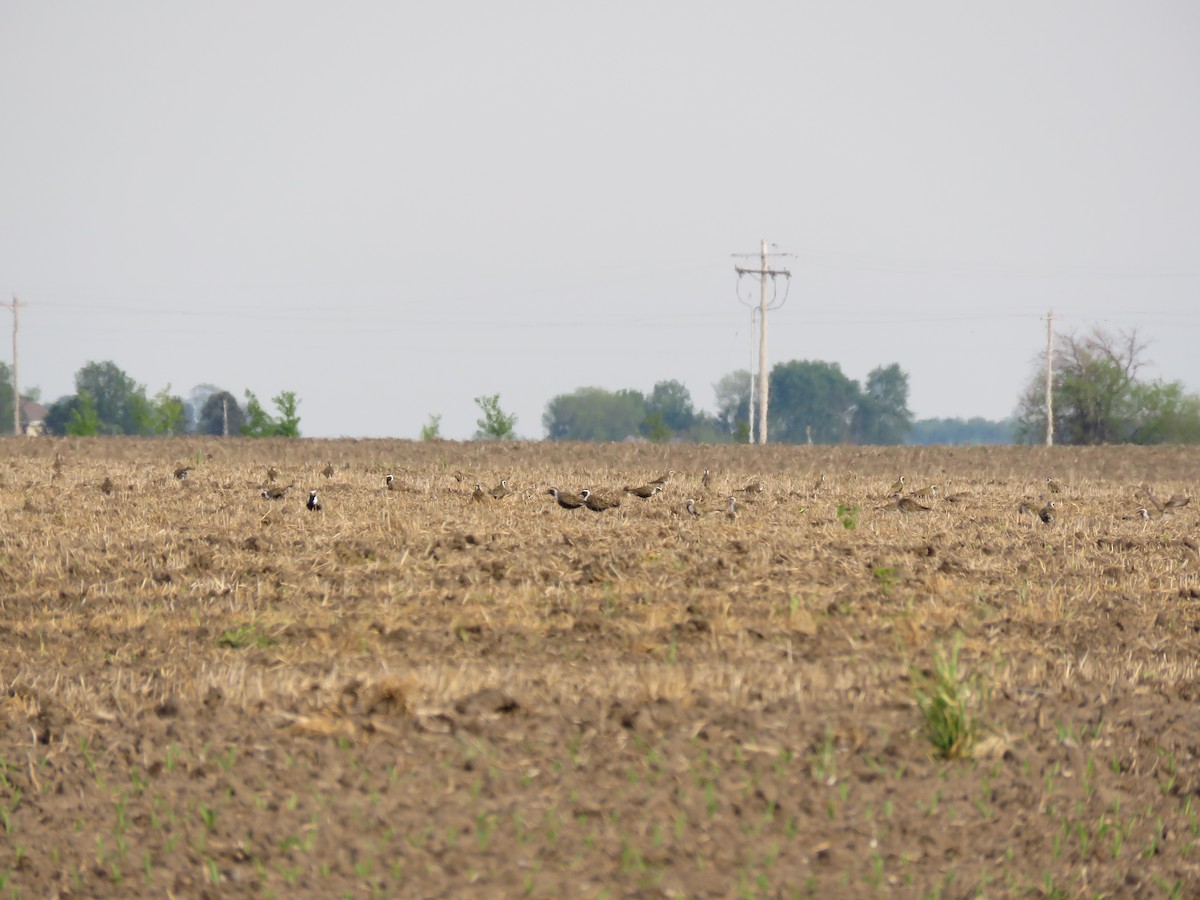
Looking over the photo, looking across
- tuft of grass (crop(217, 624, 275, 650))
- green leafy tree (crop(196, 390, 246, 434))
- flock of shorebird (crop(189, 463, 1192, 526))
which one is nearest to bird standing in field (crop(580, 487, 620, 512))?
flock of shorebird (crop(189, 463, 1192, 526))

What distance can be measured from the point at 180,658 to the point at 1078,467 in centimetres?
3738

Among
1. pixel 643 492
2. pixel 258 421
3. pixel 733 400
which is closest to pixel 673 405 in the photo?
pixel 733 400

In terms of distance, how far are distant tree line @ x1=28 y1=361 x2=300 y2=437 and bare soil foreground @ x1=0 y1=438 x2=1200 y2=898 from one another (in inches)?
2546

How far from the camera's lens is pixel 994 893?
19.3ft

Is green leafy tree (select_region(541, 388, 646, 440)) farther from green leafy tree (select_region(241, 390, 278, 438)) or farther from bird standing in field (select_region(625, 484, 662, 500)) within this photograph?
bird standing in field (select_region(625, 484, 662, 500))

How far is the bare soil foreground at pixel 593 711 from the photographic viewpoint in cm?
584

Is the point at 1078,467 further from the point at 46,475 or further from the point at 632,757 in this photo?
the point at 632,757

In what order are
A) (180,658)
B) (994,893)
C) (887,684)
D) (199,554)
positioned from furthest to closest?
(199,554), (180,658), (887,684), (994,893)

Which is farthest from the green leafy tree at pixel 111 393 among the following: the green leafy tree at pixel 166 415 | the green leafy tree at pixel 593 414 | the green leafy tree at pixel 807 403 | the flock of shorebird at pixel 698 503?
the flock of shorebird at pixel 698 503

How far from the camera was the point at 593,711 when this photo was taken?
23.4 ft

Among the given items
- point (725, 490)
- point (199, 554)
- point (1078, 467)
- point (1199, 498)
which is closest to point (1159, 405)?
point (1078, 467)

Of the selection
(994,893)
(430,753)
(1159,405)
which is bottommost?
(994,893)

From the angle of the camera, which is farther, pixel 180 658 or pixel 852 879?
pixel 180 658

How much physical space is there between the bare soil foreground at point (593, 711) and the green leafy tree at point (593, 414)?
12914cm
